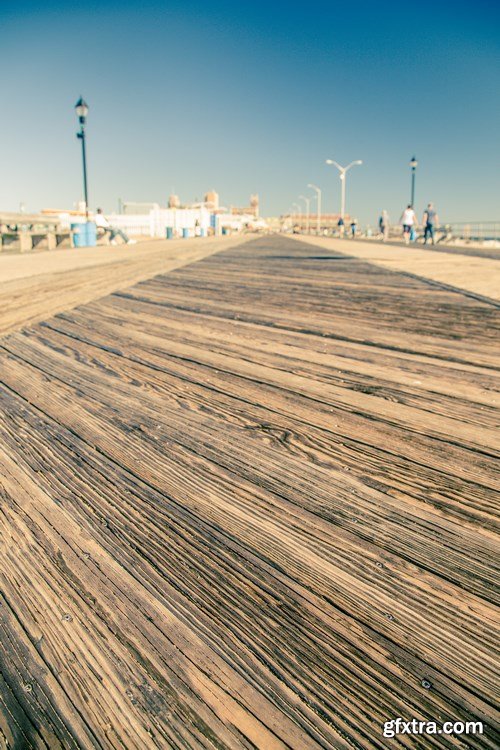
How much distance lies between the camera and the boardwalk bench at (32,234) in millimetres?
14289

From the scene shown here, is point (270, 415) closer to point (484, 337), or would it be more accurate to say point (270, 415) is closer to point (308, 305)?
point (484, 337)

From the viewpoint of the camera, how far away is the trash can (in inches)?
714

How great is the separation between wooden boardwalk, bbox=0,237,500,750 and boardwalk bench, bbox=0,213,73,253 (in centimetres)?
1337

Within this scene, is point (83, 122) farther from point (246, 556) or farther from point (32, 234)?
point (246, 556)

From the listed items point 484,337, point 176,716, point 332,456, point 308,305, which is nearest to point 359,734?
point 176,716

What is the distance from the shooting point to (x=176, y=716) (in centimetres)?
87

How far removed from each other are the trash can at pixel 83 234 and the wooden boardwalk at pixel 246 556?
661 inches

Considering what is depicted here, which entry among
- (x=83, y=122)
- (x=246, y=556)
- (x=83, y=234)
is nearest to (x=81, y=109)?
(x=83, y=122)

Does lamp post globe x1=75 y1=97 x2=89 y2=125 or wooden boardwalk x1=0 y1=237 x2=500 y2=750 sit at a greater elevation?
lamp post globe x1=75 y1=97 x2=89 y2=125

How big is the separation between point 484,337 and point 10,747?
3.86 m

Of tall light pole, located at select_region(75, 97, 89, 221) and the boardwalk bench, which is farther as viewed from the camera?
tall light pole, located at select_region(75, 97, 89, 221)

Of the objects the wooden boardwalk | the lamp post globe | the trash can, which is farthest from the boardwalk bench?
the wooden boardwalk

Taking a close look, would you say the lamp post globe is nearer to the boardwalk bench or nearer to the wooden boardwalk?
the boardwalk bench

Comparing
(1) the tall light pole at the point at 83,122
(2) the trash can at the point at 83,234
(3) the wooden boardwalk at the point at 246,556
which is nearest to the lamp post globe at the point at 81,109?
(1) the tall light pole at the point at 83,122
